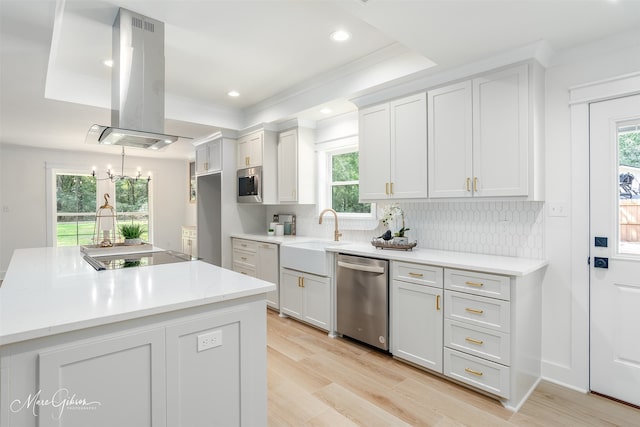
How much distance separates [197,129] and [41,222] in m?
4.35

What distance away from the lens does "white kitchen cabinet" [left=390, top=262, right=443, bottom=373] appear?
260 cm

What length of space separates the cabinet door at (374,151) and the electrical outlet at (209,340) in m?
2.13

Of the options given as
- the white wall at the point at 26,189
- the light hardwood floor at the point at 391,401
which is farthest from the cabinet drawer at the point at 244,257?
the white wall at the point at 26,189

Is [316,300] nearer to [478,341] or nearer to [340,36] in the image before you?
[478,341]

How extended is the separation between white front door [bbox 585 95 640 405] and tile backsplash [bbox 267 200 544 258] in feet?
1.21

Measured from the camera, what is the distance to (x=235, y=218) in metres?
5.19

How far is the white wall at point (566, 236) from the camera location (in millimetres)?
2436

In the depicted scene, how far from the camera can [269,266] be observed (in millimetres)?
4273

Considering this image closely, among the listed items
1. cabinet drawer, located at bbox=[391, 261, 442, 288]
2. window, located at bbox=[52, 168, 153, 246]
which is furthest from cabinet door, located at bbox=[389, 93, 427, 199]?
window, located at bbox=[52, 168, 153, 246]

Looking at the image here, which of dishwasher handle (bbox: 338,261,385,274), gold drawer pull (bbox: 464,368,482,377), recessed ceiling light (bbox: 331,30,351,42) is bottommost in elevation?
gold drawer pull (bbox: 464,368,482,377)

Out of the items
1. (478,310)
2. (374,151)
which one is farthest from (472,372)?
(374,151)

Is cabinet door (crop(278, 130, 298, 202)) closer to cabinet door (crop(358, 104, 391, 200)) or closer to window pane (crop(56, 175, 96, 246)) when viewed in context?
cabinet door (crop(358, 104, 391, 200))

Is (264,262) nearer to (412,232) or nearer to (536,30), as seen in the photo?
(412,232)

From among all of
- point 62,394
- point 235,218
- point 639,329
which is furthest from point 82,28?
point 639,329
